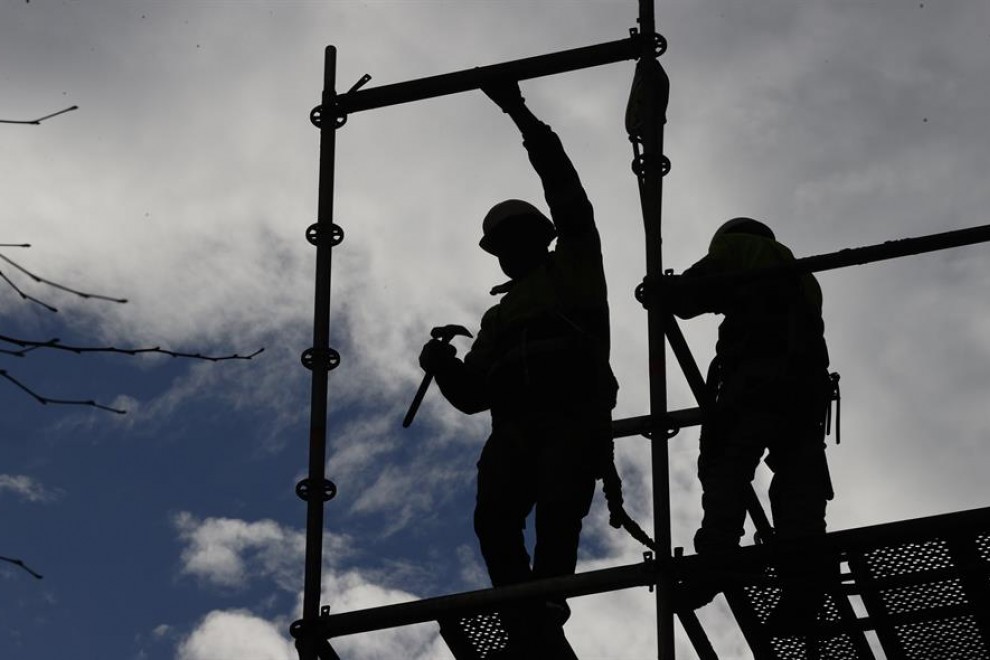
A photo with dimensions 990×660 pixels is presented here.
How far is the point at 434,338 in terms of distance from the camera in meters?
9.88

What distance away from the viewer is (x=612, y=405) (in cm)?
950

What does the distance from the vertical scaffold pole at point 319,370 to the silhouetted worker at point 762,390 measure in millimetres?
1886

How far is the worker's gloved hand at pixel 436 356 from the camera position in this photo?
385 inches

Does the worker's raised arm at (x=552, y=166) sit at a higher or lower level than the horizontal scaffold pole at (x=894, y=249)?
higher

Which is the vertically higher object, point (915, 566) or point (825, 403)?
point (825, 403)

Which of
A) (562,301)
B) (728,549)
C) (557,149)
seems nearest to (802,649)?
(728,549)

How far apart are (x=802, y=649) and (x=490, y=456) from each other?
1.90 metres

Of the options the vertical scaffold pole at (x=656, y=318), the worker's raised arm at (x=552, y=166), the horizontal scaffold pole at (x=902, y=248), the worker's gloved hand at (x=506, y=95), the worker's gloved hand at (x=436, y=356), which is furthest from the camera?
the worker's gloved hand at (x=436, y=356)

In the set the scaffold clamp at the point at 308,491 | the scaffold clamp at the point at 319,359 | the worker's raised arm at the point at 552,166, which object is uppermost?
the worker's raised arm at the point at 552,166

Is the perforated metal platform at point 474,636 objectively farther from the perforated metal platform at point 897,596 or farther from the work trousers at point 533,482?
the perforated metal platform at point 897,596

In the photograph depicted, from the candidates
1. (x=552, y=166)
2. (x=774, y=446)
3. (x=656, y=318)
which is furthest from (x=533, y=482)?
(x=552, y=166)

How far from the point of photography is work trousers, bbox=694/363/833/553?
8.97 meters

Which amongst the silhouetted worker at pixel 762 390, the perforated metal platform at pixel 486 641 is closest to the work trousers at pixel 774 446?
the silhouetted worker at pixel 762 390

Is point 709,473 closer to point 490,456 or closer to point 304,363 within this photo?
point 490,456
